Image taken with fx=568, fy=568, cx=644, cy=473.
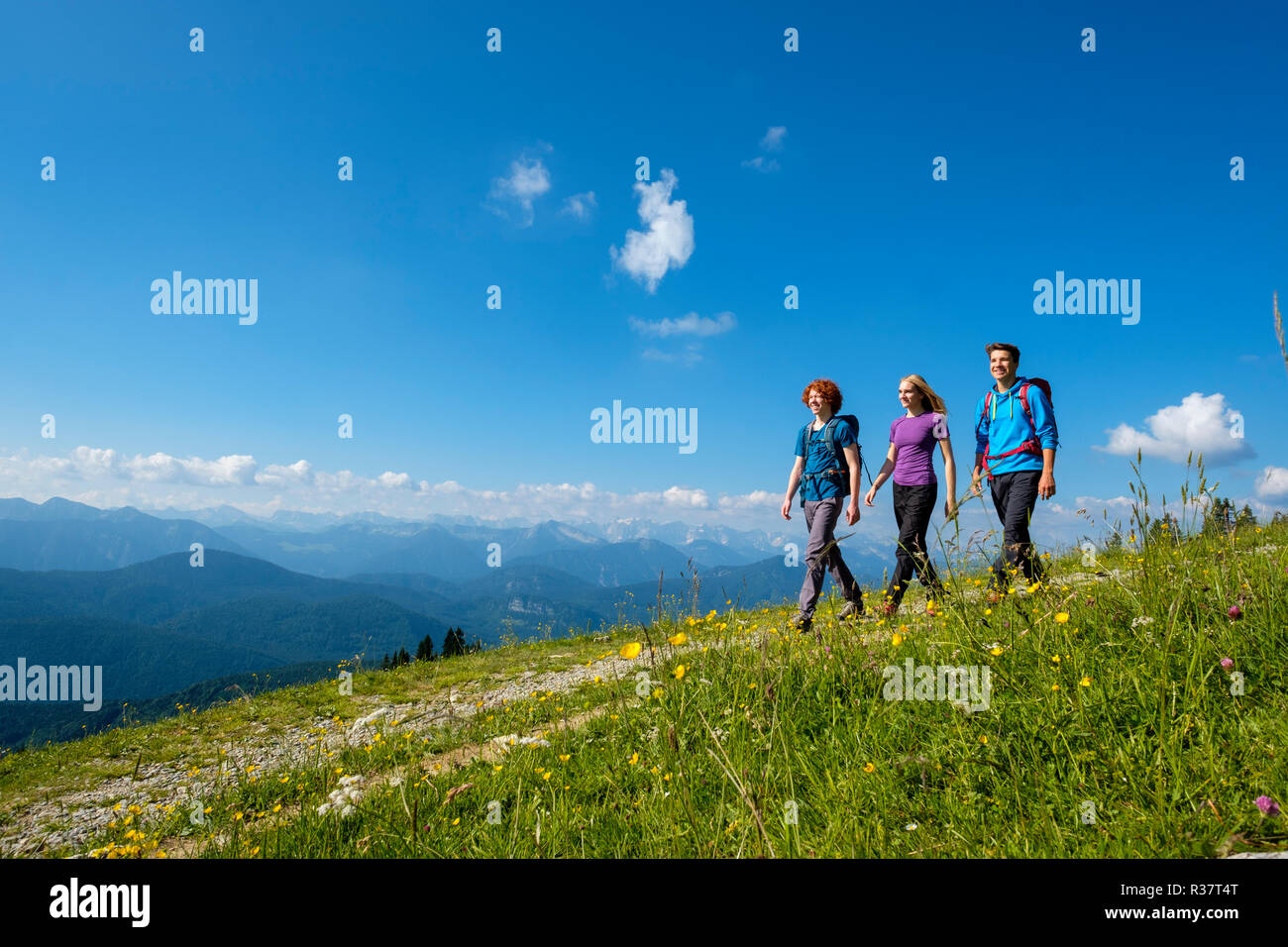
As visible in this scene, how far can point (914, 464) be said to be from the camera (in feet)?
25.1

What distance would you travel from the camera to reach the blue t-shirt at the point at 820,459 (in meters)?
7.69

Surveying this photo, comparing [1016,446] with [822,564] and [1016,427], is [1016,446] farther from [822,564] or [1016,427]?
[822,564]

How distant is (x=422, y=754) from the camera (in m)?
5.99

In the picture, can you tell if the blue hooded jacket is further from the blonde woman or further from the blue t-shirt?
the blue t-shirt

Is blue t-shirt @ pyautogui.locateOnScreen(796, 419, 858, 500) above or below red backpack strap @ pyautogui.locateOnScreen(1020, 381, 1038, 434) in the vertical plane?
below

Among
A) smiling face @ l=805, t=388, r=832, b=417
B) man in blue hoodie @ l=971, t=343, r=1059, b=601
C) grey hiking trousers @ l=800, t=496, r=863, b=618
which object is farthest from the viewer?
smiling face @ l=805, t=388, r=832, b=417

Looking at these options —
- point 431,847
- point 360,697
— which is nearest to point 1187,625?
point 431,847

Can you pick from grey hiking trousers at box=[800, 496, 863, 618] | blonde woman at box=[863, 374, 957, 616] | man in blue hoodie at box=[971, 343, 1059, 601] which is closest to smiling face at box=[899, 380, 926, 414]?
blonde woman at box=[863, 374, 957, 616]

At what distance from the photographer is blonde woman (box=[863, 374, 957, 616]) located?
7.46 meters

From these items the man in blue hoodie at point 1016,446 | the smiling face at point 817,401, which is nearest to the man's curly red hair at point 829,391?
the smiling face at point 817,401

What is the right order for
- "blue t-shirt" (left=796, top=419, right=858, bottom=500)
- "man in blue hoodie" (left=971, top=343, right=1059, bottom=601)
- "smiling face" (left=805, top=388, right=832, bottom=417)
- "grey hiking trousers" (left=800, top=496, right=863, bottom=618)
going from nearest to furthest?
"man in blue hoodie" (left=971, top=343, right=1059, bottom=601)
"grey hiking trousers" (left=800, top=496, right=863, bottom=618)
"blue t-shirt" (left=796, top=419, right=858, bottom=500)
"smiling face" (left=805, top=388, right=832, bottom=417)

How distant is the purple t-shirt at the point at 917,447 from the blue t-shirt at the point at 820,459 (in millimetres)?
726
